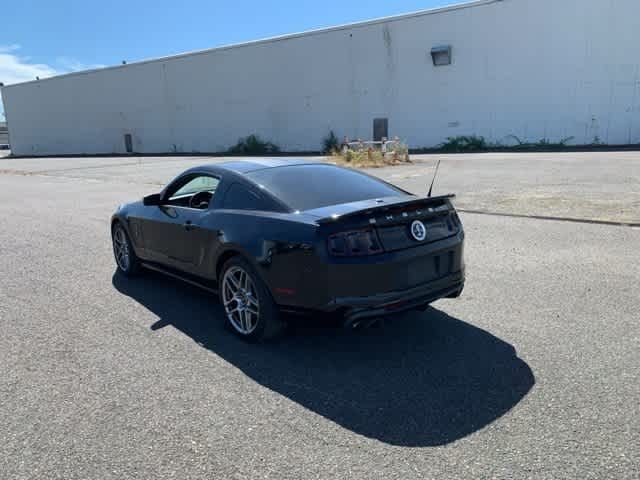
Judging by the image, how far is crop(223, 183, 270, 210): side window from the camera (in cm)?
437

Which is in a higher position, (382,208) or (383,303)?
(382,208)

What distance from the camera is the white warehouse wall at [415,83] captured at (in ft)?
86.9

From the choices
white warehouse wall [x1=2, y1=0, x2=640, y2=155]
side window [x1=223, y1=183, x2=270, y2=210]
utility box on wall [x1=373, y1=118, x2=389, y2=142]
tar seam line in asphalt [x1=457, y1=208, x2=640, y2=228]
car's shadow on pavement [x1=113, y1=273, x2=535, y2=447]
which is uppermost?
white warehouse wall [x1=2, y1=0, x2=640, y2=155]

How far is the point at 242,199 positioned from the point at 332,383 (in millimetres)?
1759

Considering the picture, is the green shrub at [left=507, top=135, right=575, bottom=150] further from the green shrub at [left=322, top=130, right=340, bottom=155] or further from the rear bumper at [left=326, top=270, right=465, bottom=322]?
the rear bumper at [left=326, top=270, right=465, bottom=322]

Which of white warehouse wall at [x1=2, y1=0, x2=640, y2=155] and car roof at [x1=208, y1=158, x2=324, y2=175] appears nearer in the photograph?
car roof at [x1=208, y1=158, x2=324, y2=175]

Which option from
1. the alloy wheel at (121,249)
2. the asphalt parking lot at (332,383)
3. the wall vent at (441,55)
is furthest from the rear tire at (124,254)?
the wall vent at (441,55)

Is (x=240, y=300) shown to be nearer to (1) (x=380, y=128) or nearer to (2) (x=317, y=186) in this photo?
(2) (x=317, y=186)

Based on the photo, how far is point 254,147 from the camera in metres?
37.3

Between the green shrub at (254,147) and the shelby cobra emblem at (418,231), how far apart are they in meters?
33.4

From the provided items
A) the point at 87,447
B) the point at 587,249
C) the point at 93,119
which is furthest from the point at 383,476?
the point at 93,119

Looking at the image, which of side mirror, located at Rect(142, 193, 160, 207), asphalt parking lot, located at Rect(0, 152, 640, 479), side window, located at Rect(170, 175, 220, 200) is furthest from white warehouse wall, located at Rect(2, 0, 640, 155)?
side mirror, located at Rect(142, 193, 160, 207)

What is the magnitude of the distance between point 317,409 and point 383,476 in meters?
0.75

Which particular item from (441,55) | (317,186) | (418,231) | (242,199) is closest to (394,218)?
(418,231)
